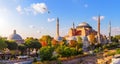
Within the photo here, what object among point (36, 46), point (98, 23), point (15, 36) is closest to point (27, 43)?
point (36, 46)

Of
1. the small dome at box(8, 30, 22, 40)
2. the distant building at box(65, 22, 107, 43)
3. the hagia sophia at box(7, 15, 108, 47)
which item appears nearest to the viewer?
the small dome at box(8, 30, 22, 40)

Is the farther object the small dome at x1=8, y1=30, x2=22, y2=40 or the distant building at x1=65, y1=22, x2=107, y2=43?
the distant building at x1=65, y1=22, x2=107, y2=43

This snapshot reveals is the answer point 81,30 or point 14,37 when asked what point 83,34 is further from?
point 14,37

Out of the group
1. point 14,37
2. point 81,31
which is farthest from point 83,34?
point 14,37

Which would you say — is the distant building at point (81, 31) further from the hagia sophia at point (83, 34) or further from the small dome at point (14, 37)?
the small dome at point (14, 37)

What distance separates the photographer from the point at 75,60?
42281 mm

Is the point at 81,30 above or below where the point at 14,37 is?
above

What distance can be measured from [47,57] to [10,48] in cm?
1421

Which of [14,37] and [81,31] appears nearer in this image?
[14,37]

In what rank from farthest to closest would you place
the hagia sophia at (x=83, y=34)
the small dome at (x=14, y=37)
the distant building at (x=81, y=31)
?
the distant building at (x=81, y=31)
the hagia sophia at (x=83, y=34)
the small dome at (x=14, y=37)

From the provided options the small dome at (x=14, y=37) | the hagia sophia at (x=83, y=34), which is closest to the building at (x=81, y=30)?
the hagia sophia at (x=83, y=34)

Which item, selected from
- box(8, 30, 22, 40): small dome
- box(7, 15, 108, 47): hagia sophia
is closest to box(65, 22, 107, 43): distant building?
box(7, 15, 108, 47): hagia sophia

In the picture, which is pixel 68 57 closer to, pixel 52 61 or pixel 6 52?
pixel 52 61

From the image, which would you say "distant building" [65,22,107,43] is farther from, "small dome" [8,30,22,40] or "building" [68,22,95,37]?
"small dome" [8,30,22,40]
